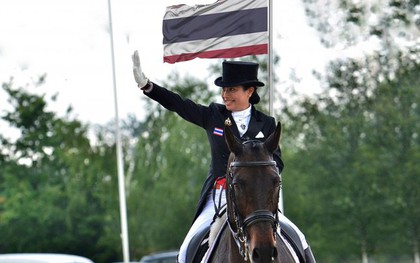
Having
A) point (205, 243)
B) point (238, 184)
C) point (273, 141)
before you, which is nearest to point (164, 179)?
point (205, 243)

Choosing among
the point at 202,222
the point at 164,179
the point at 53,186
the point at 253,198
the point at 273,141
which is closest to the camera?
the point at 253,198

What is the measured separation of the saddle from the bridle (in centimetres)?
107

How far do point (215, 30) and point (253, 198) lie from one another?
415 centimetres

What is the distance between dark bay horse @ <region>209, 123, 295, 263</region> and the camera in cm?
833

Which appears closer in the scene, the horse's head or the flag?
the horse's head

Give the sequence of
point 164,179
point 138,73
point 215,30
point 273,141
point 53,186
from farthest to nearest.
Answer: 1. point 53,186
2. point 164,179
3. point 215,30
4. point 138,73
5. point 273,141

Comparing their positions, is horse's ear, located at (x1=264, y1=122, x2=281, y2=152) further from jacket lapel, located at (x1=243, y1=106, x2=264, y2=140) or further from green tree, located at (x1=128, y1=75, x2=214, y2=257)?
green tree, located at (x1=128, y1=75, x2=214, y2=257)

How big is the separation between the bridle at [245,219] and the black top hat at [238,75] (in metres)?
1.17

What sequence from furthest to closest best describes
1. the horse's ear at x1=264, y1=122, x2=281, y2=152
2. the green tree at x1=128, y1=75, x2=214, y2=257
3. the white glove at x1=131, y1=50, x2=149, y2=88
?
1. the green tree at x1=128, y1=75, x2=214, y2=257
2. the white glove at x1=131, y1=50, x2=149, y2=88
3. the horse's ear at x1=264, y1=122, x2=281, y2=152

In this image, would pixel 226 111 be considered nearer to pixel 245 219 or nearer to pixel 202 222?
pixel 202 222

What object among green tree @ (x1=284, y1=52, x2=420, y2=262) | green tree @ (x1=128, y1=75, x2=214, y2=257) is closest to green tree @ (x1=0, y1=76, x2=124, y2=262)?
green tree @ (x1=128, y1=75, x2=214, y2=257)

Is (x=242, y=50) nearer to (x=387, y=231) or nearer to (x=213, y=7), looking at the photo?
(x=213, y=7)

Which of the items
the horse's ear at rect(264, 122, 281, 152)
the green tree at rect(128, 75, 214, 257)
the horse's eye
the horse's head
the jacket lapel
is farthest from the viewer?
the green tree at rect(128, 75, 214, 257)

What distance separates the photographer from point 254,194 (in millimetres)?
8453
